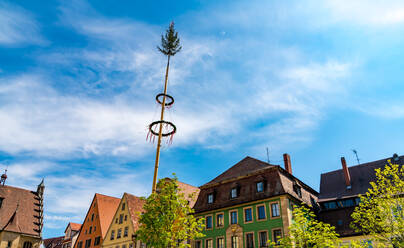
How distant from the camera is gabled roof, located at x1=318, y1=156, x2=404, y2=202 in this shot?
38312mm

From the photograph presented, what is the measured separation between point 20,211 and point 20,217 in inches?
58.3

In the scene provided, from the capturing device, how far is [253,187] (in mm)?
37250

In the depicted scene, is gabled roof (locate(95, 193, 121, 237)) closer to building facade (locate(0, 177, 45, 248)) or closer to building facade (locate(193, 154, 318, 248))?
building facade (locate(0, 177, 45, 248))

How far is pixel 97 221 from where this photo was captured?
56469 millimetres

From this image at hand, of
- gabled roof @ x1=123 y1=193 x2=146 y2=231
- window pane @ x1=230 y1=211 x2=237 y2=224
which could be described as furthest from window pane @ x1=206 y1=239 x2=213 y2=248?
gabled roof @ x1=123 y1=193 x2=146 y2=231

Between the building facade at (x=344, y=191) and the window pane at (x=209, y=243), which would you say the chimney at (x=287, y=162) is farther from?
the window pane at (x=209, y=243)

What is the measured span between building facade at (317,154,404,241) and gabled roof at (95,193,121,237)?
124 feet

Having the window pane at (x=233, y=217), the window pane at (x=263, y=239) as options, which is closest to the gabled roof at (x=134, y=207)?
the window pane at (x=233, y=217)

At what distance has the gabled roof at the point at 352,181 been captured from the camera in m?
38.3

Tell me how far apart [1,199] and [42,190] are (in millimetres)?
9361

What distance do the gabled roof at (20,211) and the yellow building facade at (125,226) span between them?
17.4 m

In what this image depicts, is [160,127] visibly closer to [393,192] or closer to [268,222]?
[268,222]

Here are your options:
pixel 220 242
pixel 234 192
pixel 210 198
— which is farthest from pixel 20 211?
pixel 234 192

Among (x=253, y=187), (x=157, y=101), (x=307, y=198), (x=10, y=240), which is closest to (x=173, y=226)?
(x=157, y=101)
